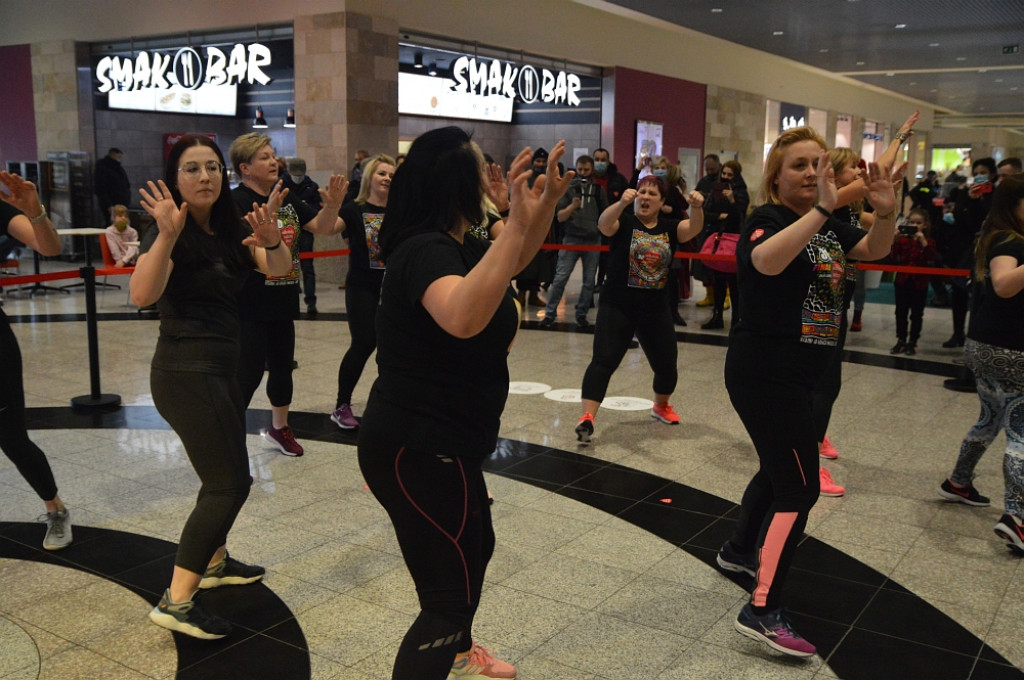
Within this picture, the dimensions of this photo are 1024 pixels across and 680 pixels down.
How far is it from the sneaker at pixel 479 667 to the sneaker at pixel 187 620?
85 cm

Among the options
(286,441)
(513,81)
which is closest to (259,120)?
(513,81)

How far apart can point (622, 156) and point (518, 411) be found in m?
12.7

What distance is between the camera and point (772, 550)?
295 cm

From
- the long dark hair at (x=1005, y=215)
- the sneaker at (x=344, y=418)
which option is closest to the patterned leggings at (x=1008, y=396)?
the long dark hair at (x=1005, y=215)

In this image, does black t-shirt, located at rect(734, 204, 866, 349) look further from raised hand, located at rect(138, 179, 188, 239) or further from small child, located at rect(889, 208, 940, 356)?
small child, located at rect(889, 208, 940, 356)

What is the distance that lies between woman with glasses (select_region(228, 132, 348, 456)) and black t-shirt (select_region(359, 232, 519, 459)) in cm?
235

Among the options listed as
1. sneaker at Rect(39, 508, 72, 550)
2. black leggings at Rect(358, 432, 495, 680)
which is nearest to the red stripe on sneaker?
black leggings at Rect(358, 432, 495, 680)

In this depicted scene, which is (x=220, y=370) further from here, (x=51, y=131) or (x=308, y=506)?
(x=51, y=131)

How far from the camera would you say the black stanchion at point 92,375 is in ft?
19.7

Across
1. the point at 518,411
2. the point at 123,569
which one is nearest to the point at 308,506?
the point at 123,569

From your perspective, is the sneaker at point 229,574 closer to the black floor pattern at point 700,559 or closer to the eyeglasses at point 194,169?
the black floor pattern at point 700,559

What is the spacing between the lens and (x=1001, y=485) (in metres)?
4.70

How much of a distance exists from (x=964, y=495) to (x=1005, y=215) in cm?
141

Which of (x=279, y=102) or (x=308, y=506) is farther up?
(x=279, y=102)
